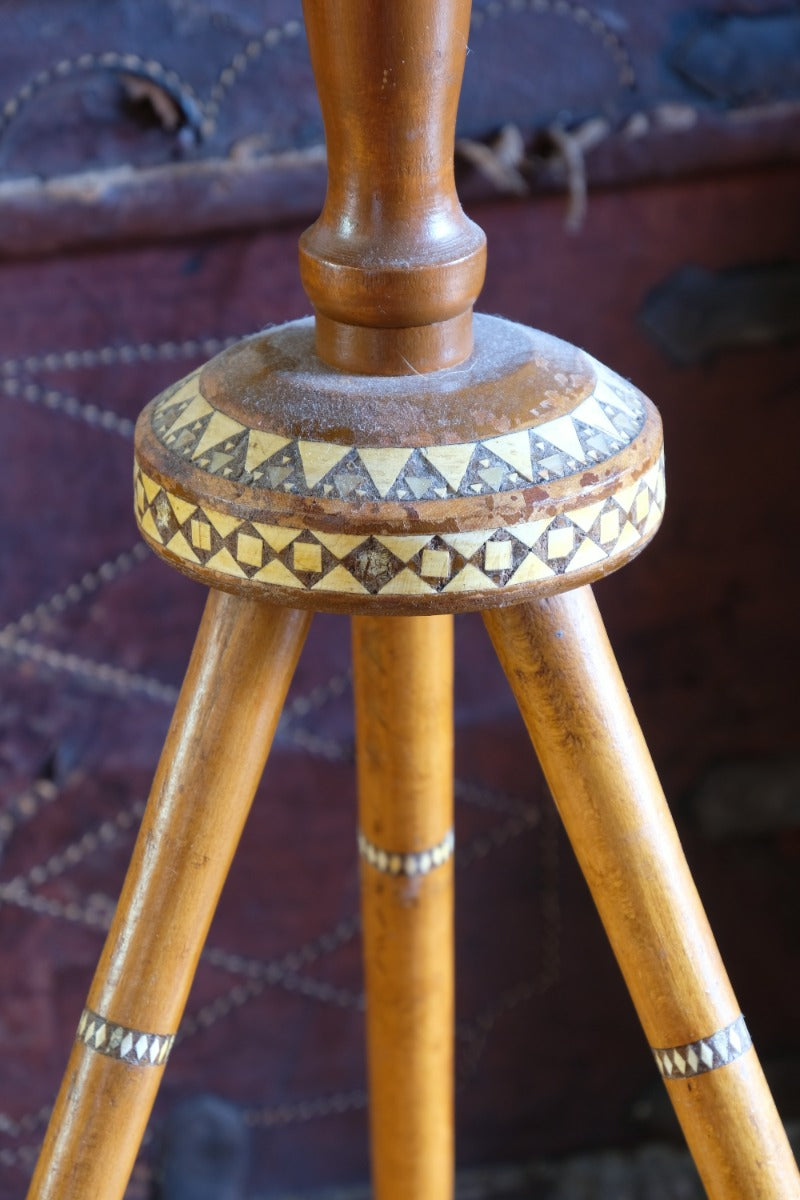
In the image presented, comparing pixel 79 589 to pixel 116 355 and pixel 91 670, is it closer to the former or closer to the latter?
pixel 91 670

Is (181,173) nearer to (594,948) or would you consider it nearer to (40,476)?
Answer: (40,476)

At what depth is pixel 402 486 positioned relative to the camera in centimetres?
53

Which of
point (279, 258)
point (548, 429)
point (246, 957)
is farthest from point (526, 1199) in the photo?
point (548, 429)

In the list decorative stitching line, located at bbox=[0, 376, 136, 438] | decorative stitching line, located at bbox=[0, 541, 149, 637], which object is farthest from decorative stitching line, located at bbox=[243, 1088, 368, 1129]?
decorative stitching line, located at bbox=[0, 376, 136, 438]

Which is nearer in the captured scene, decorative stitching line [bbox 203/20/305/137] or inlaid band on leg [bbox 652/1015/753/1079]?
inlaid band on leg [bbox 652/1015/753/1079]

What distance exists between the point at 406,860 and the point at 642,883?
25 centimetres

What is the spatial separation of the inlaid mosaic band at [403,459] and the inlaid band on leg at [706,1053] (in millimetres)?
286

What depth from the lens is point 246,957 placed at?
1271 millimetres

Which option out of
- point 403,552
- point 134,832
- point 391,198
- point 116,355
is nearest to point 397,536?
point 403,552

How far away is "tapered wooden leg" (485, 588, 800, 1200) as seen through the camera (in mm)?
596

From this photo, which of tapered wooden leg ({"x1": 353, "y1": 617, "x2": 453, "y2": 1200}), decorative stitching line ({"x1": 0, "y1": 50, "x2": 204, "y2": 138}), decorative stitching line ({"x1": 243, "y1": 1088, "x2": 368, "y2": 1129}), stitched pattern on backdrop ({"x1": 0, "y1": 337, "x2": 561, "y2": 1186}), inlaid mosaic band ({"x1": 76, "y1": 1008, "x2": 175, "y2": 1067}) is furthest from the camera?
decorative stitching line ({"x1": 243, "y1": 1088, "x2": 368, "y2": 1129})

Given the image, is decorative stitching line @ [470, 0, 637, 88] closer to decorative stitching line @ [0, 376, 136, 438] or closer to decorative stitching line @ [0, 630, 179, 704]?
decorative stitching line @ [0, 376, 136, 438]

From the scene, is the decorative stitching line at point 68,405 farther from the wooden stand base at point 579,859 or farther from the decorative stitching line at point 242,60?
the wooden stand base at point 579,859

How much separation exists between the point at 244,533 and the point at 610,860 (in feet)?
0.77
